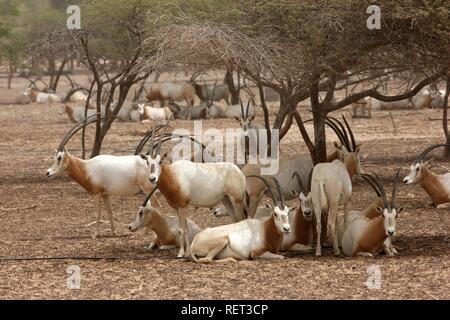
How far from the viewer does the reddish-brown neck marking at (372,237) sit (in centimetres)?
878

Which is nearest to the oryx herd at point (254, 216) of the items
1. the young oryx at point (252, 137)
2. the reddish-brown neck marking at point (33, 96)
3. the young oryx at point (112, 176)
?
the young oryx at point (112, 176)

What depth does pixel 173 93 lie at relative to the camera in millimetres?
26719

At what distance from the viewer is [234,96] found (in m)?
25.9

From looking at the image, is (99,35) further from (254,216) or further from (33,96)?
(33,96)

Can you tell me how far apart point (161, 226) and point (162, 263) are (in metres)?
0.78

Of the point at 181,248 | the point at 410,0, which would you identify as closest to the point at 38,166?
the point at 181,248

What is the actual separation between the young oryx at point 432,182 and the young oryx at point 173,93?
579 inches

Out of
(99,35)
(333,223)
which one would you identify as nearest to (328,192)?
(333,223)

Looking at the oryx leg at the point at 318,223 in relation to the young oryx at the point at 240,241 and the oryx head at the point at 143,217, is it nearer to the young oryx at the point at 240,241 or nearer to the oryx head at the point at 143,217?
the young oryx at the point at 240,241

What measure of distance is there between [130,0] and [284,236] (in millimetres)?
6751

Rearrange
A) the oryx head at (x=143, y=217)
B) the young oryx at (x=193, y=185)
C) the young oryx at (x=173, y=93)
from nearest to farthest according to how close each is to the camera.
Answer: the young oryx at (x=193, y=185)
the oryx head at (x=143, y=217)
the young oryx at (x=173, y=93)

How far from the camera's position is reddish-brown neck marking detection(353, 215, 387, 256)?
28.8ft

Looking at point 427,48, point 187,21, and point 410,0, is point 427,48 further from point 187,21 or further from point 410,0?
point 187,21

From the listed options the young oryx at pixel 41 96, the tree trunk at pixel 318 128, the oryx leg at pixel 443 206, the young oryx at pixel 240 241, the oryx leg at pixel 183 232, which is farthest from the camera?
the young oryx at pixel 41 96
